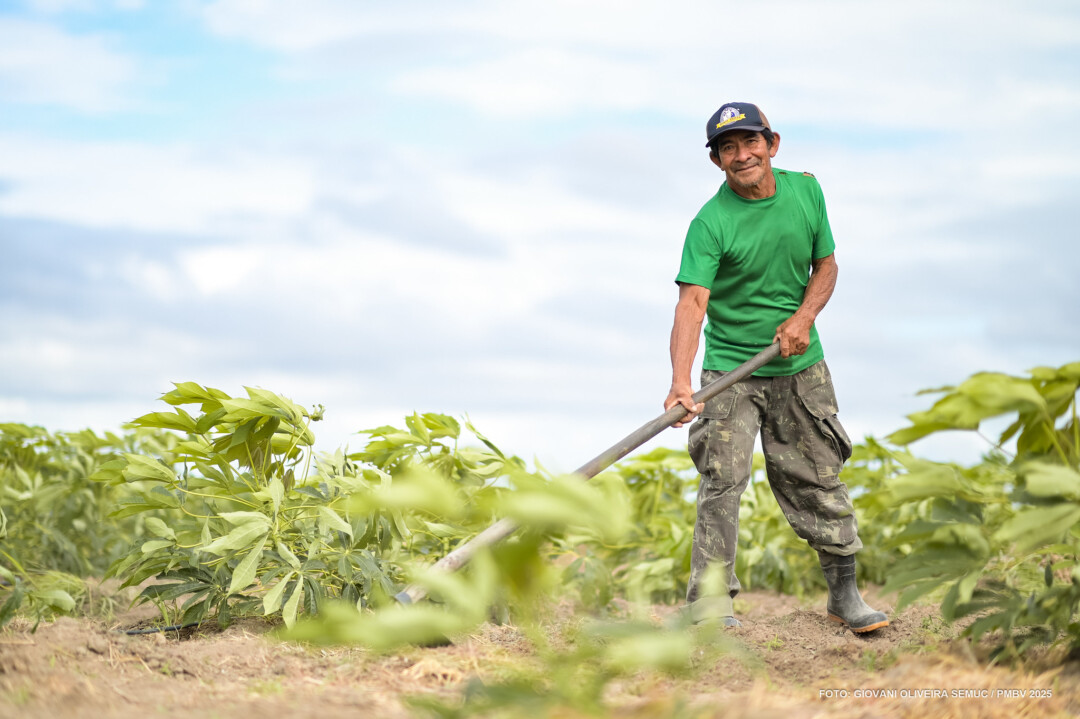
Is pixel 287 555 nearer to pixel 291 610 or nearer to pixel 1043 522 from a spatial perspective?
pixel 291 610

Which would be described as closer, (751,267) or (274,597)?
(274,597)

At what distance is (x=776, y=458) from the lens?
165 inches

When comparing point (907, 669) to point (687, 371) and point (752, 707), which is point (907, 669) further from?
point (687, 371)

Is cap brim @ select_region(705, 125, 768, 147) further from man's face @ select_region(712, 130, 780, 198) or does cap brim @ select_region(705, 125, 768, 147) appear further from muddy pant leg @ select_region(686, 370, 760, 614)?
muddy pant leg @ select_region(686, 370, 760, 614)

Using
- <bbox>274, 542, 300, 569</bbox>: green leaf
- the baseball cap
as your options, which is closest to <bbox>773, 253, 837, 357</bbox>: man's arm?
the baseball cap

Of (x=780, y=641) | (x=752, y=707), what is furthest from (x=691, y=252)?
(x=752, y=707)

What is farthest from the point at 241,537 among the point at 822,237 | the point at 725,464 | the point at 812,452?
the point at 822,237

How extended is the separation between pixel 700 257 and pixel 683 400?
75cm

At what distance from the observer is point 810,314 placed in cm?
407

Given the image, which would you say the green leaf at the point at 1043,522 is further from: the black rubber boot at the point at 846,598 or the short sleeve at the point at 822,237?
the short sleeve at the point at 822,237

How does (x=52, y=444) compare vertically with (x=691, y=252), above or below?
below

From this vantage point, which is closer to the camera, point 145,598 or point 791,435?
point 145,598

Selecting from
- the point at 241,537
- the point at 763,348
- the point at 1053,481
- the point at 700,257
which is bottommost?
A: the point at 241,537

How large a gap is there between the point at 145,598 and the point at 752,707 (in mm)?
2620
